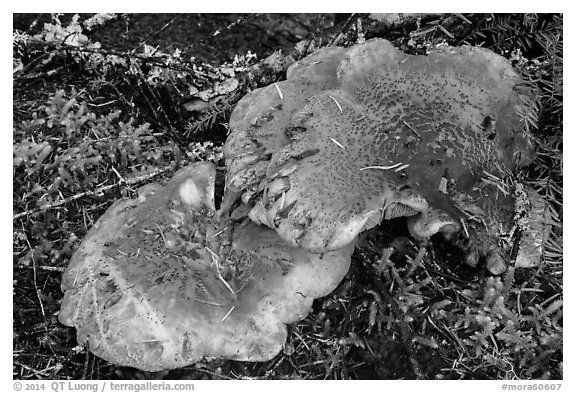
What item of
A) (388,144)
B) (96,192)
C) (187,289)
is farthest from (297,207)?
(96,192)

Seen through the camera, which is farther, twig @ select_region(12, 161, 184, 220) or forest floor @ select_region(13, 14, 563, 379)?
twig @ select_region(12, 161, 184, 220)

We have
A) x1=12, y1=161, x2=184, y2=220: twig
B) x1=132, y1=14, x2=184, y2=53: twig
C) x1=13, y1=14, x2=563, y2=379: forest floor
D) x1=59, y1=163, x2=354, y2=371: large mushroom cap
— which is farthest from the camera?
x1=132, y1=14, x2=184, y2=53: twig

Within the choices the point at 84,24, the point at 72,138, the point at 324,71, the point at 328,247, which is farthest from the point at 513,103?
A: the point at 84,24

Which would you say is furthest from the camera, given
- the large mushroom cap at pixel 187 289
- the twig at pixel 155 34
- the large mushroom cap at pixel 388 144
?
the twig at pixel 155 34

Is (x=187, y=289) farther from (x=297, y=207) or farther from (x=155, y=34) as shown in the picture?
(x=155, y=34)

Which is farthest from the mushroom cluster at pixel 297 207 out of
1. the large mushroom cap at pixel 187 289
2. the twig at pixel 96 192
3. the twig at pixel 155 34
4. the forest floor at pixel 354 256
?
the twig at pixel 155 34

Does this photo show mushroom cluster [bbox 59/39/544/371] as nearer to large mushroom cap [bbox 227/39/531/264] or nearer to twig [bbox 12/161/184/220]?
large mushroom cap [bbox 227/39/531/264]

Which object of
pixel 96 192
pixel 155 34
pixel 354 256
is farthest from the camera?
pixel 155 34

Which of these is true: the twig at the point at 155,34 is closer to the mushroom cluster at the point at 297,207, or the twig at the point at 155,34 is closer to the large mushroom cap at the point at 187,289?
the mushroom cluster at the point at 297,207

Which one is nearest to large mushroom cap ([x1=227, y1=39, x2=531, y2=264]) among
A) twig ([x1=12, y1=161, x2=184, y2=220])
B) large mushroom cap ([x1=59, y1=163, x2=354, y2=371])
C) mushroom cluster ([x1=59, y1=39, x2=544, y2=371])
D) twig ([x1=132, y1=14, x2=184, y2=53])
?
mushroom cluster ([x1=59, y1=39, x2=544, y2=371])
